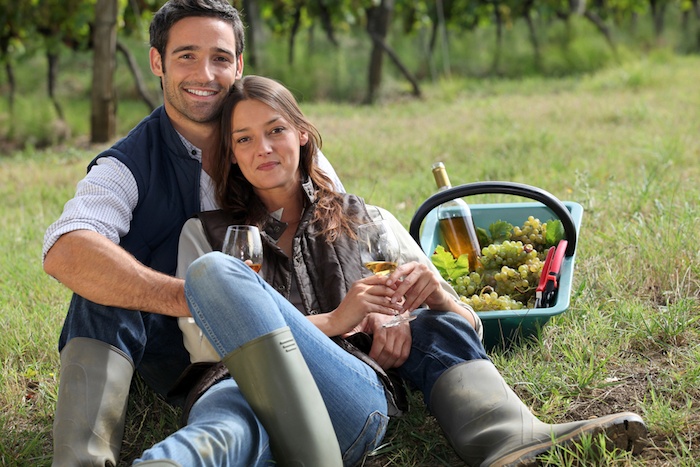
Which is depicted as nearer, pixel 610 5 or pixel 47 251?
pixel 47 251

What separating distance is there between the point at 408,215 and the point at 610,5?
18678 millimetres

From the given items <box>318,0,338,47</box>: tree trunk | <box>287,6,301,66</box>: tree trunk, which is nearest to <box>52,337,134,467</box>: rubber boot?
<box>287,6,301,66</box>: tree trunk

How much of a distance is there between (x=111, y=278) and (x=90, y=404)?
0.38 meters

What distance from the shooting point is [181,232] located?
2.89 m

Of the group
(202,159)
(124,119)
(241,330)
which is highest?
(202,159)

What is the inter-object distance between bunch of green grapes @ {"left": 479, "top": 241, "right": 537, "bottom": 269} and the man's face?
4.05 feet

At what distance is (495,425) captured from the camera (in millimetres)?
2406

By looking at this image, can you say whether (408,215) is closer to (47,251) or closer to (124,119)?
(47,251)

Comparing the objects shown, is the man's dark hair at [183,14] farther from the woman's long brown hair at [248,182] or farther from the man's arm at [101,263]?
the man's arm at [101,263]

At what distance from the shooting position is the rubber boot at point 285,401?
2201 millimetres

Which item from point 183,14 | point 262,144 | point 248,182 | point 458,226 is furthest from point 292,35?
point 262,144

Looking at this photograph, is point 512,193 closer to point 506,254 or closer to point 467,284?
point 506,254

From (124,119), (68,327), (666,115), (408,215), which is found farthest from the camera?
(124,119)

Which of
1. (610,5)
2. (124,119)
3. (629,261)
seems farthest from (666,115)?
(610,5)
